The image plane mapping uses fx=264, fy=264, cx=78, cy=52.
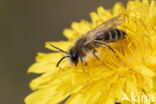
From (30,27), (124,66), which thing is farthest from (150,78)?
(30,27)

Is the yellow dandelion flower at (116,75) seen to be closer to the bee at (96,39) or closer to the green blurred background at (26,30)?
the bee at (96,39)

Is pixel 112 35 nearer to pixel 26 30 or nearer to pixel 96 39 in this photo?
pixel 96 39

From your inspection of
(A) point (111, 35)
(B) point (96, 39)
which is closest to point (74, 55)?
(B) point (96, 39)

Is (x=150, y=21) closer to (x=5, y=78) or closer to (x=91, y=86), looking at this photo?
(x=91, y=86)

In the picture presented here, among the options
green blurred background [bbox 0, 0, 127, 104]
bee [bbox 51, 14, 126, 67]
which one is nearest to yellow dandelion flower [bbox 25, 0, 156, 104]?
bee [bbox 51, 14, 126, 67]

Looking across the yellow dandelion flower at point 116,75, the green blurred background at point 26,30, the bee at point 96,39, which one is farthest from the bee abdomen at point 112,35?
the green blurred background at point 26,30

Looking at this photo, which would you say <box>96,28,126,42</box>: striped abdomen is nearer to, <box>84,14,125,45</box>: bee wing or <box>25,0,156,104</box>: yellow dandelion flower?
<box>84,14,125,45</box>: bee wing
